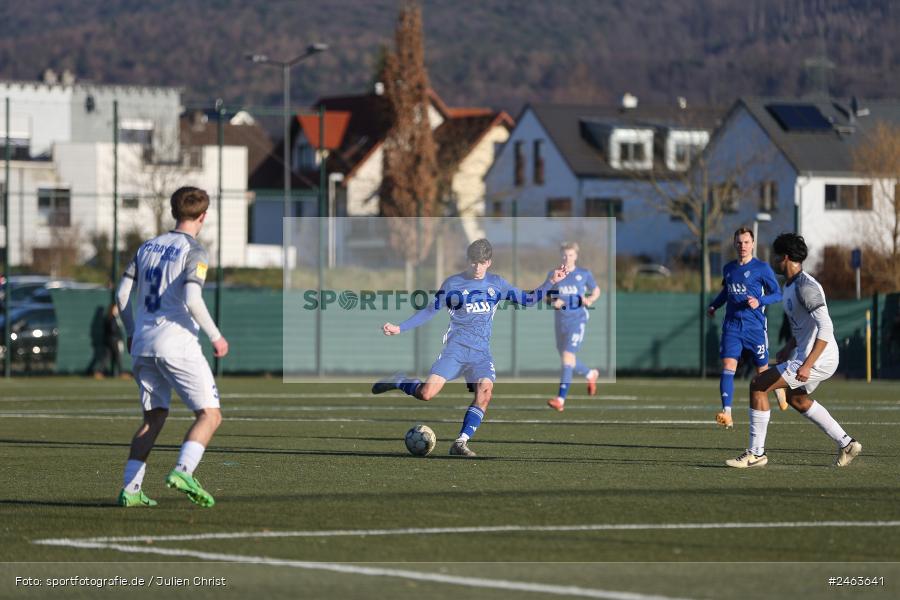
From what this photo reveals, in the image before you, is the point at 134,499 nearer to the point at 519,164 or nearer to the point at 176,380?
the point at 176,380

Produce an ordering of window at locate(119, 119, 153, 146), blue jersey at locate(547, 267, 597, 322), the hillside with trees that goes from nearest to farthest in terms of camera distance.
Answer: blue jersey at locate(547, 267, 597, 322), window at locate(119, 119, 153, 146), the hillside with trees

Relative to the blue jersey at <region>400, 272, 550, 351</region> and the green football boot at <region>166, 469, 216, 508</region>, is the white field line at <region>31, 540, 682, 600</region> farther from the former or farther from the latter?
the blue jersey at <region>400, 272, 550, 351</region>

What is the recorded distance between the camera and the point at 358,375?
102ft

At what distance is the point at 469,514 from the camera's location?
9.53 metres

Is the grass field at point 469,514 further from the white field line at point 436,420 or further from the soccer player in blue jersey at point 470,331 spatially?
the soccer player in blue jersey at point 470,331

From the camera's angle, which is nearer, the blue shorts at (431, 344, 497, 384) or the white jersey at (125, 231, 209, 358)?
the white jersey at (125, 231, 209, 358)

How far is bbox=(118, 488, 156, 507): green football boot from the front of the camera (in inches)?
390

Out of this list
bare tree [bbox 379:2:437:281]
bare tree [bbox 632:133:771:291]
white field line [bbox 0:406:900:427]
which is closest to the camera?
white field line [bbox 0:406:900:427]

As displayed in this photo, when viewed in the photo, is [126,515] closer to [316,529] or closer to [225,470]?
[316,529]

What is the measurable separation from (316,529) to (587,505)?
6.49 feet

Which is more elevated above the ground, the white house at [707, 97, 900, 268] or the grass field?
the white house at [707, 97, 900, 268]

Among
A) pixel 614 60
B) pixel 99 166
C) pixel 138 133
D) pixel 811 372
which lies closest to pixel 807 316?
pixel 811 372

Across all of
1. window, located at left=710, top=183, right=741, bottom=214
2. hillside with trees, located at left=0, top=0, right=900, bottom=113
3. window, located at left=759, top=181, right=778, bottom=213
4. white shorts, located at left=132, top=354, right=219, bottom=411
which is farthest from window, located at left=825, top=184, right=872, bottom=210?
white shorts, located at left=132, top=354, right=219, bottom=411

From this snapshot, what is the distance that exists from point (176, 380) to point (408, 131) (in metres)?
48.7
